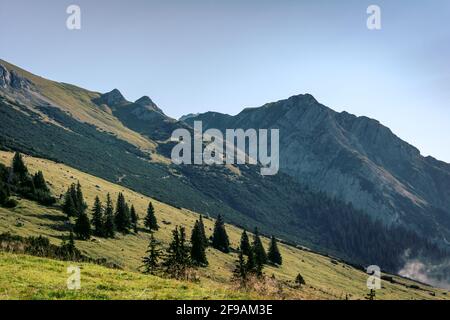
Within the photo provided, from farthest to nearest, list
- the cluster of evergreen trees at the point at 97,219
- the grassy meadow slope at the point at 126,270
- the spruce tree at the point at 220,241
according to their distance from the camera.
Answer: the spruce tree at the point at 220,241 < the cluster of evergreen trees at the point at 97,219 < the grassy meadow slope at the point at 126,270

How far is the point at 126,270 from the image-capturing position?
2895cm

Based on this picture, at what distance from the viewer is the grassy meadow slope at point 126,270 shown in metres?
18.6

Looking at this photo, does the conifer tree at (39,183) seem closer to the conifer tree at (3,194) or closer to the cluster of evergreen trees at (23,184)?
the cluster of evergreen trees at (23,184)

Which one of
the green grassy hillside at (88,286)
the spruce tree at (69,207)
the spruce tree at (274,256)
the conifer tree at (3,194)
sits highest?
the conifer tree at (3,194)

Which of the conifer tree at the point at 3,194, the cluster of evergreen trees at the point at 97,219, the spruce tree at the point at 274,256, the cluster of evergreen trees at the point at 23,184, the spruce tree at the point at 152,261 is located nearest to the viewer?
the spruce tree at the point at 152,261

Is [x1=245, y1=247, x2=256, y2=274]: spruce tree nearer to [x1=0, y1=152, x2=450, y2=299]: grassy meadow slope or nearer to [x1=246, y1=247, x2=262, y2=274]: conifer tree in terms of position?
[x1=246, y1=247, x2=262, y2=274]: conifer tree

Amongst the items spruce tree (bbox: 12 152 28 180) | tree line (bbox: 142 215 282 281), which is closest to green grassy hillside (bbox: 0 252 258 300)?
tree line (bbox: 142 215 282 281)

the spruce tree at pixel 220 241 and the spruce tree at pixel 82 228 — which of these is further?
the spruce tree at pixel 220 241

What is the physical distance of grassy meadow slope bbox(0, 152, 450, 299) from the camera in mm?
18606

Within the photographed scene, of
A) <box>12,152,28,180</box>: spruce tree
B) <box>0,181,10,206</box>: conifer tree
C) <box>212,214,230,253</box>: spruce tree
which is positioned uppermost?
<box>12,152,28,180</box>: spruce tree

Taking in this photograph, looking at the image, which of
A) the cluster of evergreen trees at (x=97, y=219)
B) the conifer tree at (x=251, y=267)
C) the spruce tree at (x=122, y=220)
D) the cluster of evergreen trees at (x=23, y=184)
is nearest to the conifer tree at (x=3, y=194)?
the cluster of evergreen trees at (x=23, y=184)

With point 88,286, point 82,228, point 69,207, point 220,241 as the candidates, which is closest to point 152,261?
point 88,286
